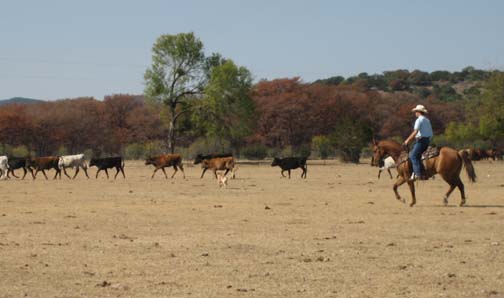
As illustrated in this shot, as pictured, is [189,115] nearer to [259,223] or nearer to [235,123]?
[235,123]

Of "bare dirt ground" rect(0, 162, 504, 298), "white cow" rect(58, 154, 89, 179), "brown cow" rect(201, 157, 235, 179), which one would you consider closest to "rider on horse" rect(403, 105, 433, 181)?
"bare dirt ground" rect(0, 162, 504, 298)

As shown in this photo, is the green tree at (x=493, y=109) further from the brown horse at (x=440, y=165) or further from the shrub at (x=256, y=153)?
the brown horse at (x=440, y=165)

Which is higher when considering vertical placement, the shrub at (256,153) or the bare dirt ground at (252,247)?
the shrub at (256,153)

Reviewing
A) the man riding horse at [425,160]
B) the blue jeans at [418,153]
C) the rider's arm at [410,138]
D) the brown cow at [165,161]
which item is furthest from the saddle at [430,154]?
the brown cow at [165,161]

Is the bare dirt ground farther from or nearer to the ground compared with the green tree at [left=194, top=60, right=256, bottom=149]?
nearer to the ground

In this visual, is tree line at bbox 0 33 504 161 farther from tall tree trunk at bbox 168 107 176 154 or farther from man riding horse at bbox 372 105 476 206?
man riding horse at bbox 372 105 476 206

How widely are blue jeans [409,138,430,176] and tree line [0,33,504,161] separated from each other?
1524 inches

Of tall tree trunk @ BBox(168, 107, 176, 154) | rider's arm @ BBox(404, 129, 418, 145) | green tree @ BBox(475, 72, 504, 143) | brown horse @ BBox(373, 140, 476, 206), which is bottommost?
brown horse @ BBox(373, 140, 476, 206)

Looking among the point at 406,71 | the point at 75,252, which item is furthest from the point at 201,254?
the point at 406,71

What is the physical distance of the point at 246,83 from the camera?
6284 cm

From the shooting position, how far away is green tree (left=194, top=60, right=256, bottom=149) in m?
61.1

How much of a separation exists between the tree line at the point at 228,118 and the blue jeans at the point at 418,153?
3871 centimetres

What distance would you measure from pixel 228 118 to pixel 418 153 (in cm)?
4310

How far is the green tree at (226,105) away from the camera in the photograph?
61125mm
